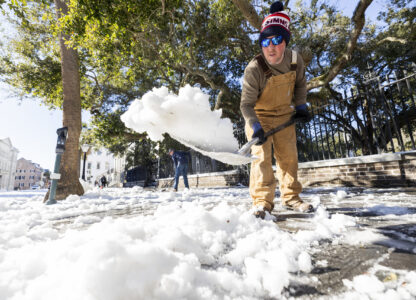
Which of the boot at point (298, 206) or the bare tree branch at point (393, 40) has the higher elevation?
the bare tree branch at point (393, 40)

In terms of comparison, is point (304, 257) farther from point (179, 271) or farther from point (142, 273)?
point (142, 273)

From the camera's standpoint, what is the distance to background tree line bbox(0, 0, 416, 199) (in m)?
4.96

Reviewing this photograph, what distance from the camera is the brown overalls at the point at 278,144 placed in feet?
7.91

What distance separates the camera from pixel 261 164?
2408 mm

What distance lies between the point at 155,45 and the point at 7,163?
232ft

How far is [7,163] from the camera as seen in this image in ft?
181

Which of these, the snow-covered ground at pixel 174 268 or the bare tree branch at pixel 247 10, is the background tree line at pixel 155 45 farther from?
the snow-covered ground at pixel 174 268

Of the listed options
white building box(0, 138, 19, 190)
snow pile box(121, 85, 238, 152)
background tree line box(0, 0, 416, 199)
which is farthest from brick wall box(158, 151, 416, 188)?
white building box(0, 138, 19, 190)

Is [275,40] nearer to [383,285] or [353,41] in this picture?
[383,285]

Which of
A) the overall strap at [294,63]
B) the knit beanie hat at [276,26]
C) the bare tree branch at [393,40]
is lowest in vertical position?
the overall strap at [294,63]

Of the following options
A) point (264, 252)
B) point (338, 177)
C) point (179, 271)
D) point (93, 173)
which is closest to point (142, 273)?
point (179, 271)

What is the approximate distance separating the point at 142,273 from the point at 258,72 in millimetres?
2238

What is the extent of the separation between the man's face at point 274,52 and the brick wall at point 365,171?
3557mm

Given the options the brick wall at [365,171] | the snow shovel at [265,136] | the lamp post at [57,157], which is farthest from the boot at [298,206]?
the lamp post at [57,157]
